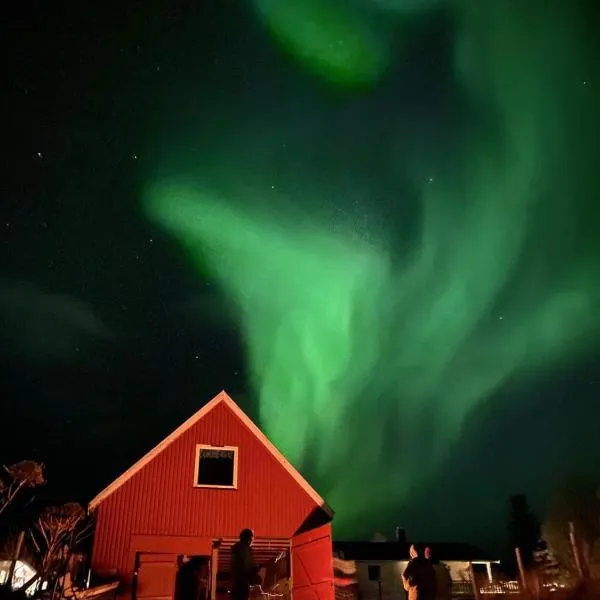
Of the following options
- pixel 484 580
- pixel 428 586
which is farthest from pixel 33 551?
pixel 484 580

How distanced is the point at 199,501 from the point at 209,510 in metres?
0.42

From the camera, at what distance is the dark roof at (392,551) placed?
121 ft

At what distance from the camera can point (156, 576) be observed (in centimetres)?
1786

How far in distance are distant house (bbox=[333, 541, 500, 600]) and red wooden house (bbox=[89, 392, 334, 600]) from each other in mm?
11515

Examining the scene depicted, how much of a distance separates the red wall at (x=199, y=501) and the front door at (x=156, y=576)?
17.5 inches

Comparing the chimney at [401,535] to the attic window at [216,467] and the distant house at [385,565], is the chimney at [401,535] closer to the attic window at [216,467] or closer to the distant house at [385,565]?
the distant house at [385,565]

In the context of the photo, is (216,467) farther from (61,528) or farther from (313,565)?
(61,528)

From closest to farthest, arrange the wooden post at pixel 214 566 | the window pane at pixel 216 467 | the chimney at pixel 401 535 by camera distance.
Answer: the wooden post at pixel 214 566, the window pane at pixel 216 467, the chimney at pixel 401 535

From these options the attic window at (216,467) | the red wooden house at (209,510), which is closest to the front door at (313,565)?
the red wooden house at (209,510)

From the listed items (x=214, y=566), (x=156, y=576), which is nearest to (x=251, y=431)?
(x=214, y=566)

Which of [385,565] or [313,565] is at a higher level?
[385,565]

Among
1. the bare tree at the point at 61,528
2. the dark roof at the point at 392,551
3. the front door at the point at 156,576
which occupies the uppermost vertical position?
the dark roof at the point at 392,551

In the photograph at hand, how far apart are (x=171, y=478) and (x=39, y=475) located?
397cm

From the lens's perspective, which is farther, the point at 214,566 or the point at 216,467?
the point at 216,467
